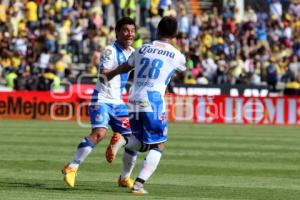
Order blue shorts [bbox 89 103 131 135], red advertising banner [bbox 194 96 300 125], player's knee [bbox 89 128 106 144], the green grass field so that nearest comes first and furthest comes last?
the green grass field
player's knee [bbox 89 128 106 144]
blue shorts [bbox 89 103 131 135]
red advertising banner [bbox 194 96 300 125]

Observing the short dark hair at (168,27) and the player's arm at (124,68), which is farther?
the player's arm at (124,68)

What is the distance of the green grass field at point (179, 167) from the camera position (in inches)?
484

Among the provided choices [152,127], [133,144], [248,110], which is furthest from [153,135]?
[248,110]

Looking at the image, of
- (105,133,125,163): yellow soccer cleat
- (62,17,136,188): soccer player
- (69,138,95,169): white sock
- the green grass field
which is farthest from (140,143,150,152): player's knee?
(105,133,125,163): yellow soccer cleat

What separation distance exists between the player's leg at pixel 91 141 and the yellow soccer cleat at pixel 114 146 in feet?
1.39

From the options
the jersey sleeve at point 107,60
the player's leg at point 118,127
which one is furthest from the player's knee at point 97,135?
the jersey sleeve at point 107,60

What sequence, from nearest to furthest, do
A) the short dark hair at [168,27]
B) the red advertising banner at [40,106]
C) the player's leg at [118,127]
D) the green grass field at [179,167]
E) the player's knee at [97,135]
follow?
1. the short dark hair at [168,27]
2. the green grass field at [179,167]
3. the player's knee at [97,135]
4. the player's leg at [118,127]
5. the red advertising banner at [40,106]

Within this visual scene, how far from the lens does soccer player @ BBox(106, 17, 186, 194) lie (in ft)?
39.8

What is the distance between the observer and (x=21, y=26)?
3409 centimetres

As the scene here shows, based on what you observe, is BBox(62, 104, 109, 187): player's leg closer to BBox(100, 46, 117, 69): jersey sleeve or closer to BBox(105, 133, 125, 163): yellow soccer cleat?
BBox(105, 133, 125, 163): yellow soccer cleat

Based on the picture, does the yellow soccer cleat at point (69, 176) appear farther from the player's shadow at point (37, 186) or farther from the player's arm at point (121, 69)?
the player's arm at point (121, 69)

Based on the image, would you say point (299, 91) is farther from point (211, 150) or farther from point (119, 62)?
point (119, 62)

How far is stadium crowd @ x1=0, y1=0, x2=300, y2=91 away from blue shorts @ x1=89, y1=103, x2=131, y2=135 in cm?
1786

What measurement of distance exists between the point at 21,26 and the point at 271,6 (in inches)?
388
